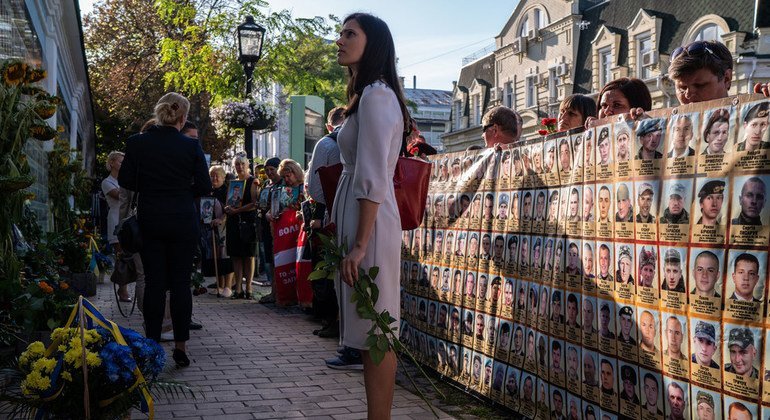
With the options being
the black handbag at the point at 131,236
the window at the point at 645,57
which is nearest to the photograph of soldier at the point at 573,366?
the black handbag at the point at 131,236

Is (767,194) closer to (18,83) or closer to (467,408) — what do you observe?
(467,408)

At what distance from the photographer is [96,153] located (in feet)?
151

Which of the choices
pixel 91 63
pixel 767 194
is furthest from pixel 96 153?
pixel 767 194

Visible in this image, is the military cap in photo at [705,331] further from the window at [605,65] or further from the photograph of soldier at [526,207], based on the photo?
the window at [605,65]

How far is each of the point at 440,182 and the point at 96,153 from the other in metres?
42.9

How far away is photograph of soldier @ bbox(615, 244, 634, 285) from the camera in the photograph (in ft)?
12.2

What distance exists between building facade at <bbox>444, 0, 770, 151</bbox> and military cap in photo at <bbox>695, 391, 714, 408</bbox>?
29108 mm

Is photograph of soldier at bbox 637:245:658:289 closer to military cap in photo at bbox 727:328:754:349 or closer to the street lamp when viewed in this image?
military cap in photo at bbox 727:328:754:349

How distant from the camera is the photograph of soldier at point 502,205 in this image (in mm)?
5074

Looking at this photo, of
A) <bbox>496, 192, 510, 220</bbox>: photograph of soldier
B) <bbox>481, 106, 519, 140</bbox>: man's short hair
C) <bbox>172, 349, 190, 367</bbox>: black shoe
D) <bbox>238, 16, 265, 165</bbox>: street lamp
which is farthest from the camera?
<bbox>238, 16, 265, 165</bbox>: street lamp

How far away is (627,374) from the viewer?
3.70 metres

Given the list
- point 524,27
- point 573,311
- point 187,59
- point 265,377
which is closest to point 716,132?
point 573,311

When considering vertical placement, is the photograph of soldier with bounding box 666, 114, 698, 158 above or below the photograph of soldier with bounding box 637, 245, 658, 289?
above

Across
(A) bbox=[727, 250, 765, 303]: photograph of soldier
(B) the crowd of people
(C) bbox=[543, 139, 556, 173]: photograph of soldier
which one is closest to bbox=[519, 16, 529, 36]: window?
(B) the crowd of people
